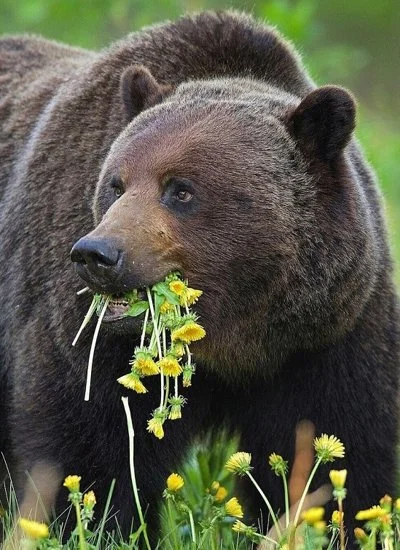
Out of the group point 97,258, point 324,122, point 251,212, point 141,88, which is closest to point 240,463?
point 97,258

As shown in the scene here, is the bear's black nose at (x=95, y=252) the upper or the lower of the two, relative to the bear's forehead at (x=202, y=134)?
lower

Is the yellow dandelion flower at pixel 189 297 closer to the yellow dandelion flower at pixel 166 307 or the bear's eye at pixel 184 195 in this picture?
the yellow dandelion flower at pixel 166 307

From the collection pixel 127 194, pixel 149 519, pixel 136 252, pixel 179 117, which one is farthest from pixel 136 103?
pixel 149 519

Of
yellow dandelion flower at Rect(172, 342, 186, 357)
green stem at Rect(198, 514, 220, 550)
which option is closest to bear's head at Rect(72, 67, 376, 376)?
yellow dandelion flower at Rect(172, 342, 186, 357)

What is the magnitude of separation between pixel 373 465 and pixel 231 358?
2.96 ft

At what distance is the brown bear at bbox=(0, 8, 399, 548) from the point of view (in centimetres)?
534

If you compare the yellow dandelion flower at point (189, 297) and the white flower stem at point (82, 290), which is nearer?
the yellow dandelion flower at point (189, 297)

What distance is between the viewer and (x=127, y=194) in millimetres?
5285

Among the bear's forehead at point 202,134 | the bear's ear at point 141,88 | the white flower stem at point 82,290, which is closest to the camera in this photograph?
the bear's forehead at point 202,134

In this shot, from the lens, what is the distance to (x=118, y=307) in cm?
517

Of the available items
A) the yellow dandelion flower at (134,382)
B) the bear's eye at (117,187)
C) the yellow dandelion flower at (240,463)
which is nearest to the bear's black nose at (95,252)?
the yellow dandelion flower at (134,382)

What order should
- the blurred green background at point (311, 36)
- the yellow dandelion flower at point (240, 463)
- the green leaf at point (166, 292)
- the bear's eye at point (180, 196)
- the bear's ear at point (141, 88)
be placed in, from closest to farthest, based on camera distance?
1. the yellow dandelion flower at point (240, 463)
2. the green leaf at point (166, 292)
3. the bear's eye at point (180, 196)
4. the bear's ear at point (141, 88)
5. the blurred green background at point (311, 36)

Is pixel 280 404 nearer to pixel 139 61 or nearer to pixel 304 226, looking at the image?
pixel 304 226

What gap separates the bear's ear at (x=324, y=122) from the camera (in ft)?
17.9
